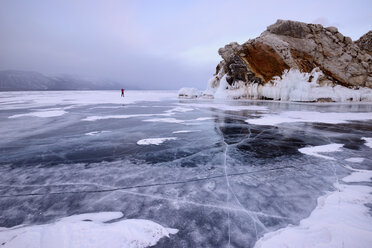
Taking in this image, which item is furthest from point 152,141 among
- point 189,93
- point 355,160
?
point 189,93

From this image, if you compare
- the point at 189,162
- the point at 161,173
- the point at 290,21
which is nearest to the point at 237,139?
the point at 189,162

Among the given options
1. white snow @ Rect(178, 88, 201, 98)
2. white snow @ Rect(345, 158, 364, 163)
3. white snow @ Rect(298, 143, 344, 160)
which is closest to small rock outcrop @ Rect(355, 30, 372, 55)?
white snow @ Rect(178, 88, 201, 98)

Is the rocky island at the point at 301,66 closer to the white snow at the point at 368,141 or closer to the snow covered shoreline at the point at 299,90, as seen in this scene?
the snow covered shoreline at the point at 299,90

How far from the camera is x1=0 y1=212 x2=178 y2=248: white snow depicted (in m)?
1.42

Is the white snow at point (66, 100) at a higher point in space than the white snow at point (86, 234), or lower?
higher

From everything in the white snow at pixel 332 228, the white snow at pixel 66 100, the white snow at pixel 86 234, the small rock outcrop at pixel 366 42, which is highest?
the small rock outcrop at pixel 366 42

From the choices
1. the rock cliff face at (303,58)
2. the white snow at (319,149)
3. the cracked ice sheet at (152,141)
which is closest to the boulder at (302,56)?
the rock cliff face at (303,58)

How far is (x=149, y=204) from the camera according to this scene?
193 centimetres

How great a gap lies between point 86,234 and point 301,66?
22.8 meters

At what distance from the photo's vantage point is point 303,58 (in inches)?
768

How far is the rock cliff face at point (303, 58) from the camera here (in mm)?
18902

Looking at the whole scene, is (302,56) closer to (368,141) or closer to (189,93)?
(189,93)

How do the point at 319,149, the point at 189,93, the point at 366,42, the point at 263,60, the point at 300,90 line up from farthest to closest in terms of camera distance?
the point at 189,93, the point at 366,42, the point at 263,60, the point at 300,90, the point at 319,149

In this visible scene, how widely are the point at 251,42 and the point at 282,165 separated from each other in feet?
72.0
